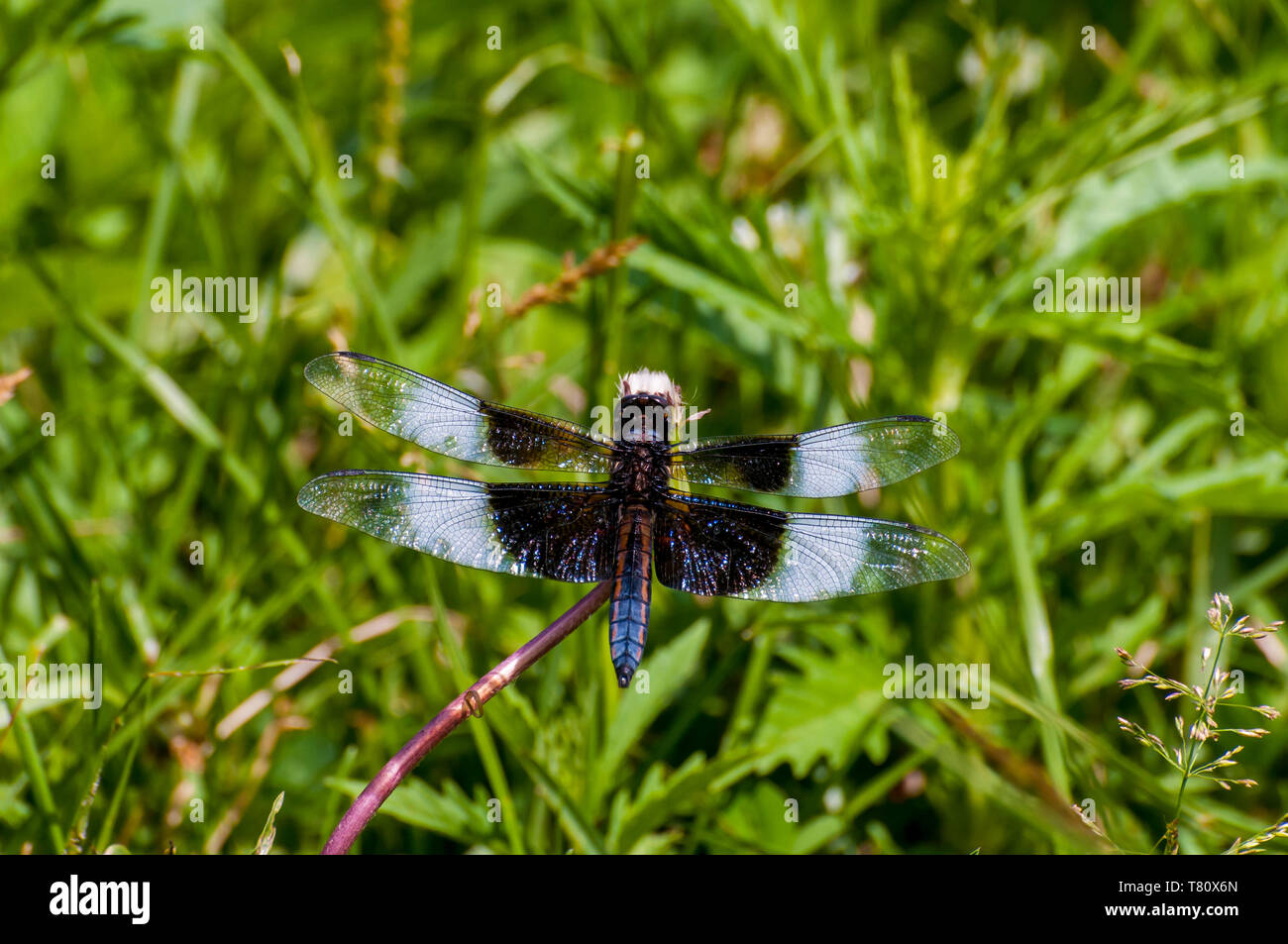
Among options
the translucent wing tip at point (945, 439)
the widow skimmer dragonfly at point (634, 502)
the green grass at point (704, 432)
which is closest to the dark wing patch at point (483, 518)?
the widow skimmer dragonfly at point (634, 502)

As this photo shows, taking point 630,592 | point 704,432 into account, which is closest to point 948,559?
point 630,592

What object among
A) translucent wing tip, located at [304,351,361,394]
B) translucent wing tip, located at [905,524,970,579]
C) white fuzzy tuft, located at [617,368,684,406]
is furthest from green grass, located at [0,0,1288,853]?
white fuzzy tuft, located at [617,368,684,406]

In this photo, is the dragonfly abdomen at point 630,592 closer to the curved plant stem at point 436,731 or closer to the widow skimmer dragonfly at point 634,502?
the widow skimmer dragonfly at point 634,502

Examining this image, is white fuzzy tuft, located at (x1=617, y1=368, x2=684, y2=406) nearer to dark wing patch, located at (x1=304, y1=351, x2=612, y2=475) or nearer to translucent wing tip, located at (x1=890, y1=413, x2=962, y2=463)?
dark wing patch, located at (x1=304, y1=351, x2=612, y2=475)

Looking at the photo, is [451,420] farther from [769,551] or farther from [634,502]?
[769,551]
